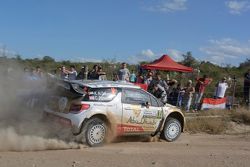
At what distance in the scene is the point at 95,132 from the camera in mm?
12297

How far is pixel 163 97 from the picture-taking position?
18.3 m

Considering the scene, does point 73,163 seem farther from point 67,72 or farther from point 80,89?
point 67,72

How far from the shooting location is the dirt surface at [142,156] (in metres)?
9.91

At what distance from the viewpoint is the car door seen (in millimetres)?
13070

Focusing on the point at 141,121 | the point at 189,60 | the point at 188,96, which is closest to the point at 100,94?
the point at 141,121

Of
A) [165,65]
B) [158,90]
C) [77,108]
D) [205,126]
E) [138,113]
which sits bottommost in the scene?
[205,126]

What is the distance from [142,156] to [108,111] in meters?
1.98

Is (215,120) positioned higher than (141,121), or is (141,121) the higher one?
(141,121)

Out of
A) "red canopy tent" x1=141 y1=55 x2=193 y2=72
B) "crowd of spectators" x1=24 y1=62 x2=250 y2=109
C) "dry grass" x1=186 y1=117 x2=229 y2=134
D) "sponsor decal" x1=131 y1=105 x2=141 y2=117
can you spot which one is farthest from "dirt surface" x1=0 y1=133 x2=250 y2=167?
"red canopy tent" x1=141 y1=55 x2=193 y2=72

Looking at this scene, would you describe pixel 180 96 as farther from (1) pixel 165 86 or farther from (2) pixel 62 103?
(2) pixel 62 103

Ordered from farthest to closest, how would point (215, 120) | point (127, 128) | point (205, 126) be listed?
1. point (215, 120)
2. point (205, 126)
3. point (127, 128)

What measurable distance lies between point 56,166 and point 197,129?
29.6ft

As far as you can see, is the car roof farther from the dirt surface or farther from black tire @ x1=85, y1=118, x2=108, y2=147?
the dirt surface

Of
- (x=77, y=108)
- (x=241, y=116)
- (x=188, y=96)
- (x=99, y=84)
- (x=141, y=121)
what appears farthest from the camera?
(x=188, y=96)
